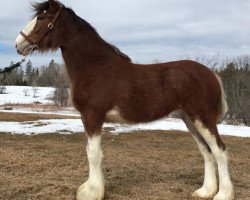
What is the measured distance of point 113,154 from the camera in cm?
937

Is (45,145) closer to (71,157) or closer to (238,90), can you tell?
(71,157)

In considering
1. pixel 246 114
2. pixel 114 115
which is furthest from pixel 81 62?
pixel 246 114

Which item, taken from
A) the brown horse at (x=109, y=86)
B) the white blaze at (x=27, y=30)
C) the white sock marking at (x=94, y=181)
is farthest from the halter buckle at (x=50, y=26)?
the white sock marking at (x=94, y=181)

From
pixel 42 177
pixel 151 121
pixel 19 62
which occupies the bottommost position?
pixel 42 177

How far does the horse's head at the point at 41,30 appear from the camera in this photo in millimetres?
5602

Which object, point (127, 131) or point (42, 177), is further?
point (127, 131)

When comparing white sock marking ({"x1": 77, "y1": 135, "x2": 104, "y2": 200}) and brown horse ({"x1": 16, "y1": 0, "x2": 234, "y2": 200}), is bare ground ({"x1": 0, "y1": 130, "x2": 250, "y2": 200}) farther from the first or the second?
brown horse ({"x1": 16, "y1": 0, "x2": 234, "y2": 200})

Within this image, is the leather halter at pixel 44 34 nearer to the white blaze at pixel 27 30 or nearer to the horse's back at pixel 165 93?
the white blaze at pixel 27 30

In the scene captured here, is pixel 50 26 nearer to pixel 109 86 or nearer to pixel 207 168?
pixel 109 86

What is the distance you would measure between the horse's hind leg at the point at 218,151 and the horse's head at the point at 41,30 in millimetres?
2458

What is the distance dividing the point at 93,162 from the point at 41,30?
2.02 metres

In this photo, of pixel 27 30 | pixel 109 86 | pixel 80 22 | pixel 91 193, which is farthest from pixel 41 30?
pixel 91 193

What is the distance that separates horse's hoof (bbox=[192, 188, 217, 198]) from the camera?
19.9 ft

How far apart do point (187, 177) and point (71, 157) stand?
2.86 meters
